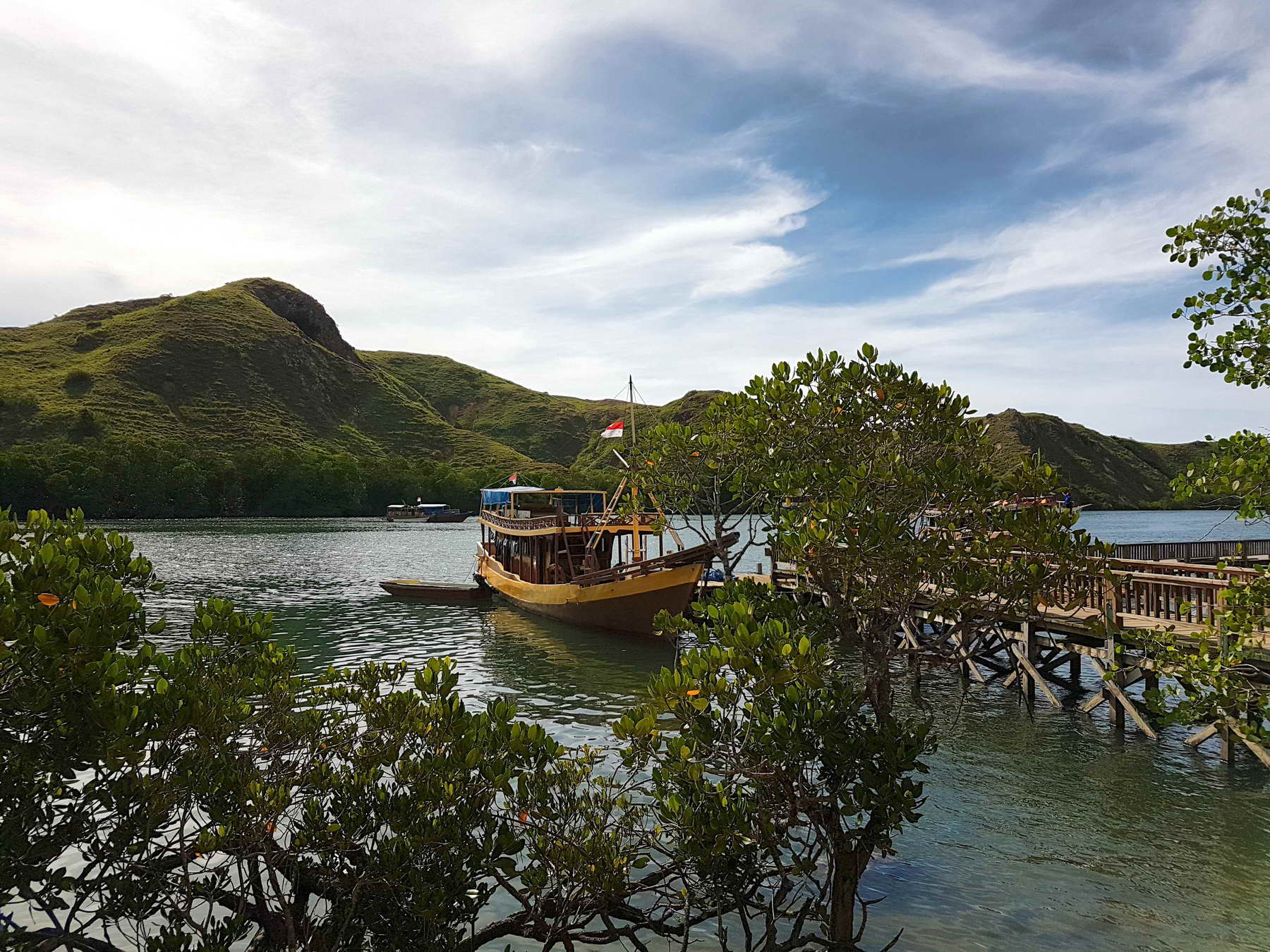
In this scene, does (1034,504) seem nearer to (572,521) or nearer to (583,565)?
(583,565)

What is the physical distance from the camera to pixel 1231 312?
6.36 meters

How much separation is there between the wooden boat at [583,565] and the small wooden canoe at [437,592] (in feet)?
3.56

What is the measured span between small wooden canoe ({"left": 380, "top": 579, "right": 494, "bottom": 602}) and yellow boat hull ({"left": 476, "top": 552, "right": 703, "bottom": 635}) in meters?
6.20

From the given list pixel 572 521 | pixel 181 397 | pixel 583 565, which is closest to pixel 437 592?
pixel 572 521

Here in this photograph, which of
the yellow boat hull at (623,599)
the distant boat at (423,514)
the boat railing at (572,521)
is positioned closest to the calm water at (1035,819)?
the yellow boat hull at (623,599)

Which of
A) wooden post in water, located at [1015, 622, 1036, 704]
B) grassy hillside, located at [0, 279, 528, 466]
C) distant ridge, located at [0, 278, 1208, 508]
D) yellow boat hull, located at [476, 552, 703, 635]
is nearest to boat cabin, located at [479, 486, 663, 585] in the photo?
→ yellow boat hull, located at [476, 552, 703, 635]

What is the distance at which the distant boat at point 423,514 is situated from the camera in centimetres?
13288

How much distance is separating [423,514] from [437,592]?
9848cm

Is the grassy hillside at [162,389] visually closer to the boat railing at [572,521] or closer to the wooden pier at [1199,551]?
the boat railing at [572,521]

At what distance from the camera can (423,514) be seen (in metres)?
136

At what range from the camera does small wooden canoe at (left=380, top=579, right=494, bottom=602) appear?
40.5m

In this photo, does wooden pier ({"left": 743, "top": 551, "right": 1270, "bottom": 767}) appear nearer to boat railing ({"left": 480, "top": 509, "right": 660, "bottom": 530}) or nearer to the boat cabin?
boat railing ({"left": 480, "top": 509, "right": 660, "bottom": 530})

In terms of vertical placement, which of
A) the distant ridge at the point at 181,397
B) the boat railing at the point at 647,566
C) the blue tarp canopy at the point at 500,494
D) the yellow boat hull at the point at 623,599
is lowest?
the yellow boat hull at the point at 623,599

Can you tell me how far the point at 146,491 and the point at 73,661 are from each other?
132144mm
